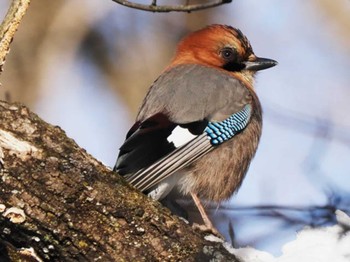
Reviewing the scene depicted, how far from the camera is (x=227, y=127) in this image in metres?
5.48

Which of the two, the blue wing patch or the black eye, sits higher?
the black eye

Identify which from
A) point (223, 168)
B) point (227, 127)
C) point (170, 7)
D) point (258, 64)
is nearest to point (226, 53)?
point (258, 64)

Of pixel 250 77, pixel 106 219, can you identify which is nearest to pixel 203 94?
pixel 250 77

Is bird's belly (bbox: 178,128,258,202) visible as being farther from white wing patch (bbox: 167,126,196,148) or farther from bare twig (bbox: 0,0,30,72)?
bare twig (bbox: 0,0,30,72)

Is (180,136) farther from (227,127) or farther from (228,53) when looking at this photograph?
(228,53)

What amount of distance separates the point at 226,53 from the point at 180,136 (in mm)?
1402

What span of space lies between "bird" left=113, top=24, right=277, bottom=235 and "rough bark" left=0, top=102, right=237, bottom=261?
672mm

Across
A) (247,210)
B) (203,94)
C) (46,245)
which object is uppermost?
(203,94)

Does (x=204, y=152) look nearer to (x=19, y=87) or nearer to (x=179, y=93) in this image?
(x=179, y=93)

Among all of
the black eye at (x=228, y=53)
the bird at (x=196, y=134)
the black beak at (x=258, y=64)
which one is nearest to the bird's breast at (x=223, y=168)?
the bird at (x=196, y=134)

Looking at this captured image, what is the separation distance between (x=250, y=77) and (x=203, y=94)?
0.90 metres

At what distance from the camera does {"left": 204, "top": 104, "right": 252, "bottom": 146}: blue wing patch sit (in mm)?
5379

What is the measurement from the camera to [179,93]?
18.1ft

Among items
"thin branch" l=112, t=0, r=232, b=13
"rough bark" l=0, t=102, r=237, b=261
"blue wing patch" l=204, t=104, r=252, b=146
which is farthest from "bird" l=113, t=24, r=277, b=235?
"thin branch" l=112, t=0, r=232, b=13
